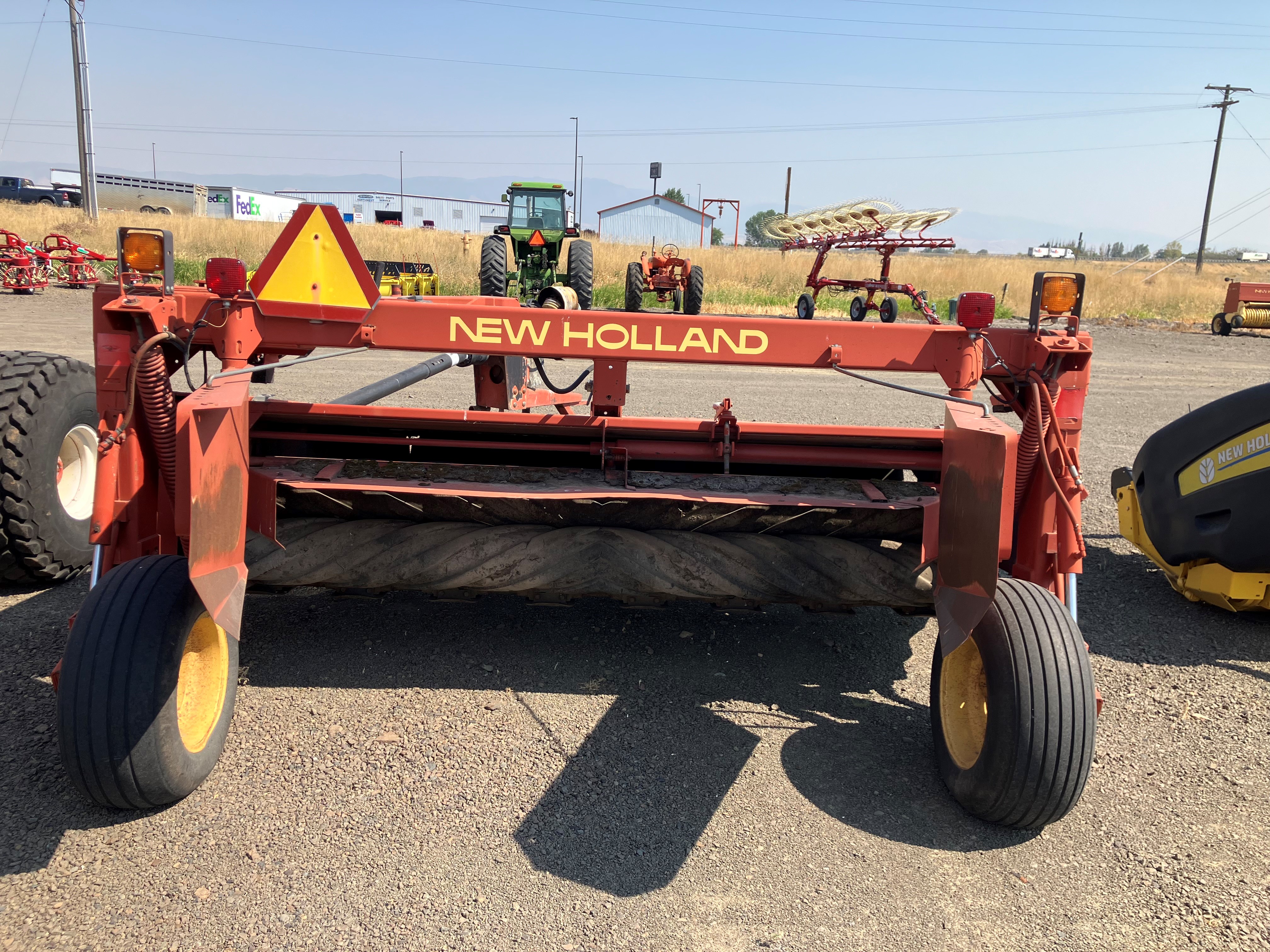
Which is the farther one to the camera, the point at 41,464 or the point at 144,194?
the point at 144,194

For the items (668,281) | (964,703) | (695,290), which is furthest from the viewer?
(668,281)

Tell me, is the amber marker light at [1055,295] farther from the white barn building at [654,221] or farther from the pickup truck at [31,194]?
the white barn building at [654,221]

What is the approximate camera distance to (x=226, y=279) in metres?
2.98

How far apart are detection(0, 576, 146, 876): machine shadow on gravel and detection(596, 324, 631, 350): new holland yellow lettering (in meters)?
2.06

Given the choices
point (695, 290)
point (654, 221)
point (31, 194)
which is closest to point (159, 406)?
point (695, 290)

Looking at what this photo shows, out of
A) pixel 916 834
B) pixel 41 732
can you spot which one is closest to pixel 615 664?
pixel 916 834

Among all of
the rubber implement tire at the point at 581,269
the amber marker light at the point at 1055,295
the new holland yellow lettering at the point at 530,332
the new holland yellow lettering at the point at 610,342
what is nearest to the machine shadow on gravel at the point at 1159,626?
the amber marker light at the point at 1055,295

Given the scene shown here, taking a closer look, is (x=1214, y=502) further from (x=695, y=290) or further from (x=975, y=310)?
(x=695, y=290)

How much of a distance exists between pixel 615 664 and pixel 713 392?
26.8 ft

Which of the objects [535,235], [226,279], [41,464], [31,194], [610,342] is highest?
[31,194]

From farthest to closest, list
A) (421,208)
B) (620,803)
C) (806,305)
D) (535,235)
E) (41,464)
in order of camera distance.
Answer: (421,208)
(806,305)
(535,235)
(41,464)
(620,803)

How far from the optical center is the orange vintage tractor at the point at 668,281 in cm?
1891

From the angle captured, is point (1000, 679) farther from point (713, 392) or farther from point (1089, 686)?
point (713, 392)

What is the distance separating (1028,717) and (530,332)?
200 centimetres
